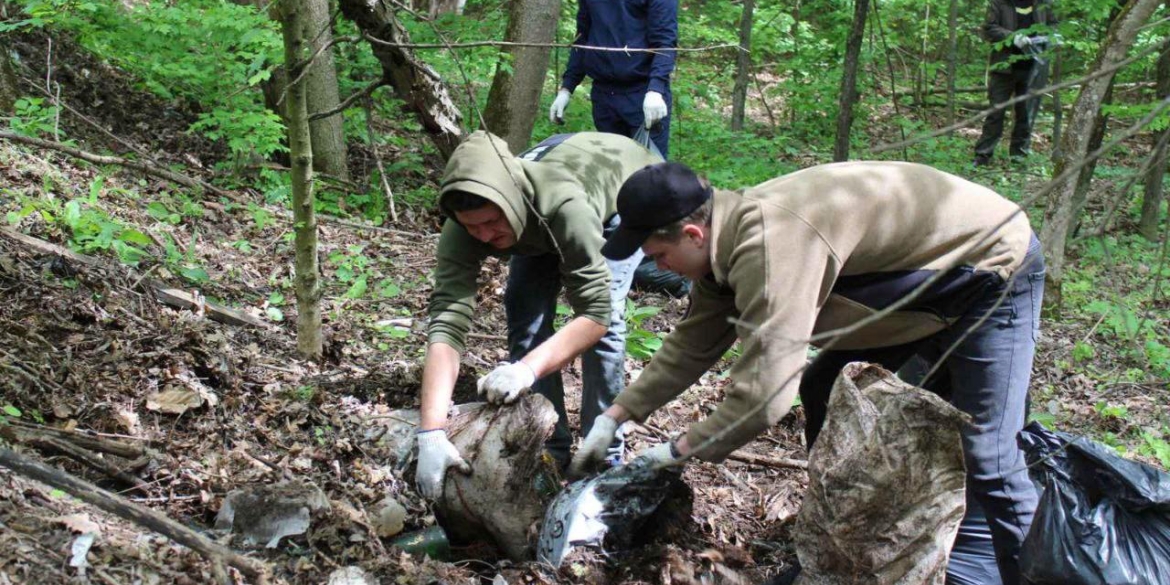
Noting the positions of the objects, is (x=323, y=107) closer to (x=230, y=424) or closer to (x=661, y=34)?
(x=661, y=34)

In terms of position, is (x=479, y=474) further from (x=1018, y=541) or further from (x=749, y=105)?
(x=749, y=105)

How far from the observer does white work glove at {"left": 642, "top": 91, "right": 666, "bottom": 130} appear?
509cm

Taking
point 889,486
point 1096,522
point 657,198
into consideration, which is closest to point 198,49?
point 657,198

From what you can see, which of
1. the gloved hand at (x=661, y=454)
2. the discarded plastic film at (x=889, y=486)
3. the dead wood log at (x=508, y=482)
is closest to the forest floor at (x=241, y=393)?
the dead wood log at (x=508, y=482)

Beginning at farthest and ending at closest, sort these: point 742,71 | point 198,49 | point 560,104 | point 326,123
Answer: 1. point 742,71
2. point 326,123
3. point 198,49
4. point 560,104

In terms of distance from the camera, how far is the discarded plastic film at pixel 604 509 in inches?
113

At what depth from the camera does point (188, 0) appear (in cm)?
620

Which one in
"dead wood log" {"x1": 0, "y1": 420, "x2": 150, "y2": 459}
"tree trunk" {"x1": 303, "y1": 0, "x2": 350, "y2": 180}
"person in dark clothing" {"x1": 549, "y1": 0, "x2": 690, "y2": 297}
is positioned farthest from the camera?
"tree trunk" {"x1": 303, "y1": 0, "x2": 350, "y2": 180}

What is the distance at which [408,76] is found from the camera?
5434 mm

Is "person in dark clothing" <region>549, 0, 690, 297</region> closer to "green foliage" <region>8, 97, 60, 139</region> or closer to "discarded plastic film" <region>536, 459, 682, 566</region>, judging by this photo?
"discarded plastic film" <region>536, 459, 682, 566</region>

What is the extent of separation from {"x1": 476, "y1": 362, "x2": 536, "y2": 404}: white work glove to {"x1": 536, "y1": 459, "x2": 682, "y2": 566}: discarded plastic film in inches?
16.0

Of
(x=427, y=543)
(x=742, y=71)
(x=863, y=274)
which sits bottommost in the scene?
(x=427, y=543)

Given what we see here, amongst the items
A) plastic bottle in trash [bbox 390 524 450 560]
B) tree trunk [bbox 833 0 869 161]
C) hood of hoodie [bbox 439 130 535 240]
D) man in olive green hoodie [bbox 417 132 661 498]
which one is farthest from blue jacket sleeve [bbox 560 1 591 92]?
plastic bottle in trash [bbox 390 524 450 560]

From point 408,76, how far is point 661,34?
5.32 feet
